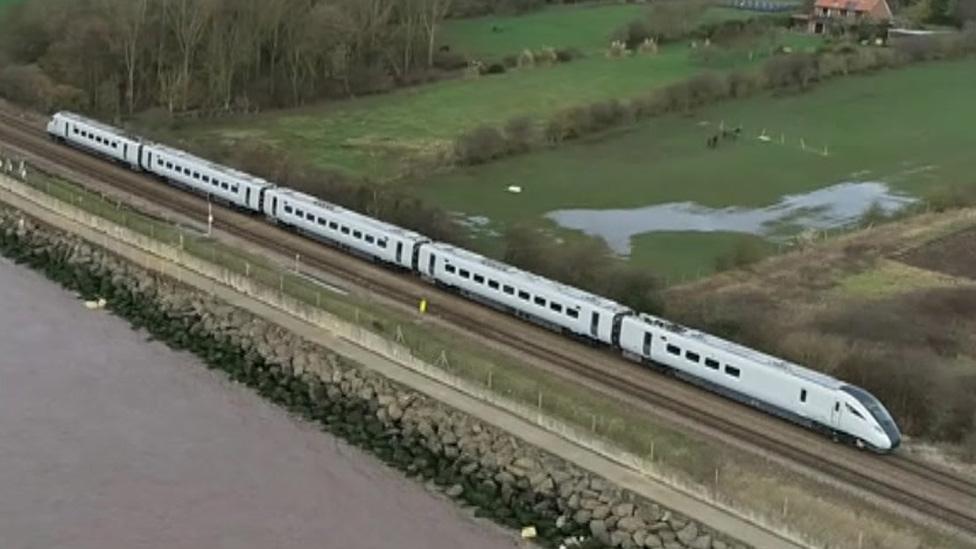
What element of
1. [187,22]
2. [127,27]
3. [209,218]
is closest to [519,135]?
[187,22]

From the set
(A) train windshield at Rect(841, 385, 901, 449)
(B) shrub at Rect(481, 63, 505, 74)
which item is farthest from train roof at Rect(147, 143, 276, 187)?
(B) shrub at Rect(481, 63, 505, 74)

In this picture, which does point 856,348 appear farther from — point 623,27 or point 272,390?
point 623,27

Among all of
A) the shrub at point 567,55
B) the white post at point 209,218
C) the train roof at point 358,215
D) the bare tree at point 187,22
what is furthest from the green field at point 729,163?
the bare tree at point 187,22

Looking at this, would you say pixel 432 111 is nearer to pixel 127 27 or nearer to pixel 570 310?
pixel 127 27

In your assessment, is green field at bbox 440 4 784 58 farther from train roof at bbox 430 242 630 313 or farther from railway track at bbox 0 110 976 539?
train roof at bbox 430 242 630 313

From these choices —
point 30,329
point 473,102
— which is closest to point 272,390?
point 30,329
